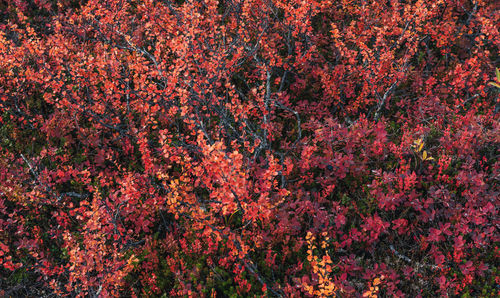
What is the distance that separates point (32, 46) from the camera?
5281 millimetres

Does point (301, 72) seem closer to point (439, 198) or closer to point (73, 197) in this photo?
→ point (439, 198)

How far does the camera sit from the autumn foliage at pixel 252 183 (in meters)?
3.95

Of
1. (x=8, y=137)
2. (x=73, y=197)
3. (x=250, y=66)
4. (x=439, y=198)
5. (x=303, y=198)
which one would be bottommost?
(x=73, y=197)

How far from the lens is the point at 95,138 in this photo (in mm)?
5688

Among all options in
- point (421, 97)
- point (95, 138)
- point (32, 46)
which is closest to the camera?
point (32, 46)

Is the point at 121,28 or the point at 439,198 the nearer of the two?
the point at 439,198

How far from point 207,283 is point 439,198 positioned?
3303 millimetres

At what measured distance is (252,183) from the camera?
498 centimetres

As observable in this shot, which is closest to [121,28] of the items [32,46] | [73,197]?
[32,46]

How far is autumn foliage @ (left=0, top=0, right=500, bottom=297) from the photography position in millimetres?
3951

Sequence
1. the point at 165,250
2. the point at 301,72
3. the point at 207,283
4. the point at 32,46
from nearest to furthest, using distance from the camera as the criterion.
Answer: the point at 207,283
the point at 165,250
the point at 32,46
the point at 301,72

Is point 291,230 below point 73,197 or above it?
above

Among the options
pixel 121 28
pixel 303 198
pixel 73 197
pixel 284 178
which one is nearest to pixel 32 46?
pixel 121 28

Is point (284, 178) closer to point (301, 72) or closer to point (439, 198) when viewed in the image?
point (439, 198)
